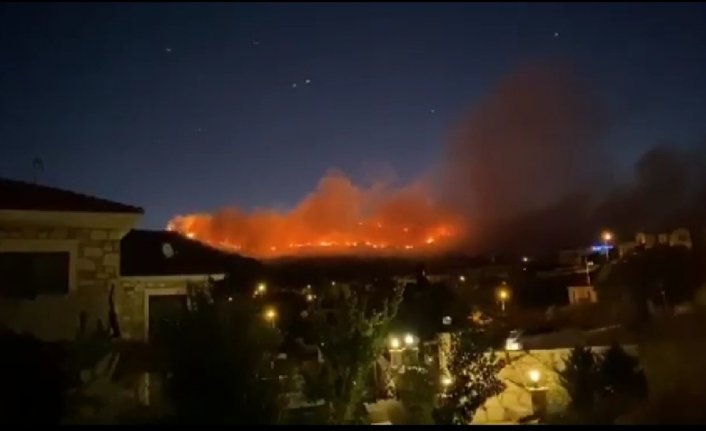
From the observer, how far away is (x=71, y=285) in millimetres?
11922

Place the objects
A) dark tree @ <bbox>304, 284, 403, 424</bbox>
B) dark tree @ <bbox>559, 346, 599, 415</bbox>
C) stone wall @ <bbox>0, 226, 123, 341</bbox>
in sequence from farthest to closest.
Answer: stone wall @ <bbox>0, 226, 123, 341</bbox> < dark tree @ <bbox>559, 346, 599, 415</bbox> < dark tree @ <bbox>304, 284, 403, 424</bbox>

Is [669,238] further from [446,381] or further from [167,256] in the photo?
[446,381]

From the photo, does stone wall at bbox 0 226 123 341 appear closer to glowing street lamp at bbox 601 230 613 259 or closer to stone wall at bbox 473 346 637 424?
stone wall at bbox 473 346 637 424

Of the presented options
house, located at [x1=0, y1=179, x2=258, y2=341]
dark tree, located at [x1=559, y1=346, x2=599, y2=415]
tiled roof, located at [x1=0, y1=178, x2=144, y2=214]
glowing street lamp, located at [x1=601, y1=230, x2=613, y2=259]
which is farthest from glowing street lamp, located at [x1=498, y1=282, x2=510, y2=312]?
tiled roof, located at [x1=0, y1=178, x2=144, y2=214]

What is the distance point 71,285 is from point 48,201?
4.85 ft

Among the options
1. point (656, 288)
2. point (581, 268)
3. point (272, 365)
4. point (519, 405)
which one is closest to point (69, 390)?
point (272, 365)

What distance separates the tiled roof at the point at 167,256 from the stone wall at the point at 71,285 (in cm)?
303

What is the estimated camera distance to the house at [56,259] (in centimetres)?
1142

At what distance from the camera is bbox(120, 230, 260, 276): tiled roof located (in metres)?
16.0

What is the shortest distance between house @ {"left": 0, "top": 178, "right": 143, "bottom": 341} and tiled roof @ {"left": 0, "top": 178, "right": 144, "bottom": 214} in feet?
0.05

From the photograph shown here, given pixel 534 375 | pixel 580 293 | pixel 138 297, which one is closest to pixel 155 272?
Result: pixel 138 297

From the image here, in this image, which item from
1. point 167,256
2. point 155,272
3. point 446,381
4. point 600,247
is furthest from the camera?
point 600,247

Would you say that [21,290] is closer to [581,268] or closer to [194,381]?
[194,381]

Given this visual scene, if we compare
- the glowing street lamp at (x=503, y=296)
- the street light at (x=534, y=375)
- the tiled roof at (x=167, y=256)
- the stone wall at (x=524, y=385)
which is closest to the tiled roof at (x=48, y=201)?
the tiled roof at (x=167, y=256)
